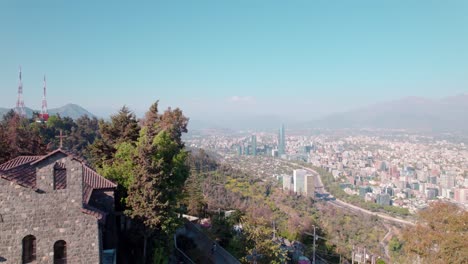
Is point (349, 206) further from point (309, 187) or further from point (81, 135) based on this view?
point (81, 135)

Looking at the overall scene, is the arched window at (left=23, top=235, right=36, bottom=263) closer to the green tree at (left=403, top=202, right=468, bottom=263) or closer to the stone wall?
the stone wall

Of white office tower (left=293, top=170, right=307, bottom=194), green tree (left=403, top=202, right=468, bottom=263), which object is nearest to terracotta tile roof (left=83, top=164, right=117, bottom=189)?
green tree (left=403, top=202, right=468, bottom=263)

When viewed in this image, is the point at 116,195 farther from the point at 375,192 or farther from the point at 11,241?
the point at 375,192

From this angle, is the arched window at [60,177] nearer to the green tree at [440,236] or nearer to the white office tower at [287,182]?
the green tree at [440,236]

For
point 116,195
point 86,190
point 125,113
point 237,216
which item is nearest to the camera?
point 86,190

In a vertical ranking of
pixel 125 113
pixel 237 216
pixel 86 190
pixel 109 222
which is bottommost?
pixel 237 216

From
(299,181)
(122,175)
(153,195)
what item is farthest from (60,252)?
(299,181)

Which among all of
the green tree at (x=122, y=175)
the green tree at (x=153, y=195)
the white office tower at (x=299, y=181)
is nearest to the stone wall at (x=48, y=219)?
the green tree at (x=153, y=195)

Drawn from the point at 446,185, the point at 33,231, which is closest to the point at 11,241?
the point at 33,231
